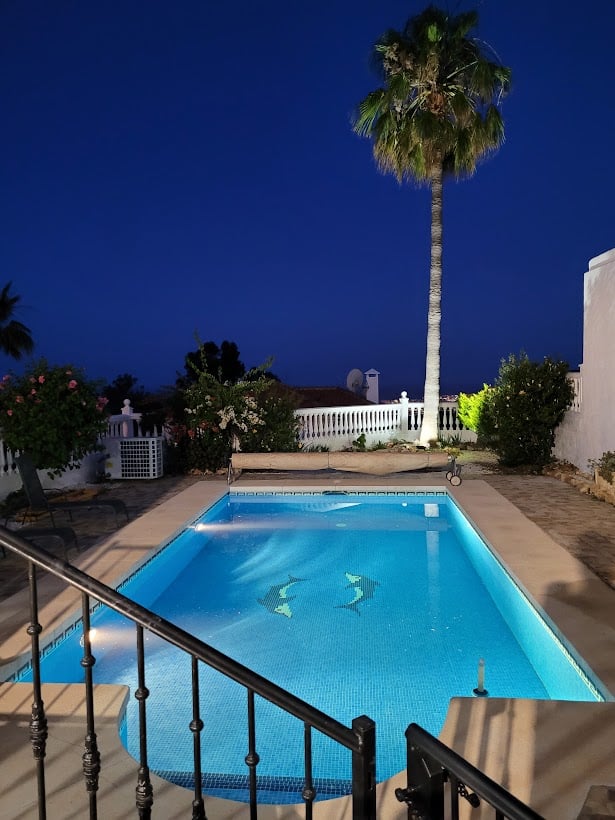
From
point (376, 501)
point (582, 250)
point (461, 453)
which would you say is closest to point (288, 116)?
point (582, 250)

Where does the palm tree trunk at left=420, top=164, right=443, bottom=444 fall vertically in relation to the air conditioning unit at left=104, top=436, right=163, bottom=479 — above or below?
above

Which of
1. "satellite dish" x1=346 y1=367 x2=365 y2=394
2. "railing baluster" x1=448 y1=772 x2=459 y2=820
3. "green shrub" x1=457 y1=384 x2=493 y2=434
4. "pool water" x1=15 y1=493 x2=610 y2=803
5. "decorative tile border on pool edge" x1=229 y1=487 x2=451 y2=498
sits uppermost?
"satellite dish" x1=346 y1=367 x2=365 y2=394

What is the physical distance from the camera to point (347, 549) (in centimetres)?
825

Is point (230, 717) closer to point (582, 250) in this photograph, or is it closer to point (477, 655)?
point (477, 655)

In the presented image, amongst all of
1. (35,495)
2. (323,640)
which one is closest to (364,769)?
(323,640)

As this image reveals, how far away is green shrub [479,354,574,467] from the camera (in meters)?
12.4

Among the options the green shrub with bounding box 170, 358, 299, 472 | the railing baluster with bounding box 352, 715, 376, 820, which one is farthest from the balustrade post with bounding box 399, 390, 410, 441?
the railing baluster with bounding box 352, 715, 376, 820

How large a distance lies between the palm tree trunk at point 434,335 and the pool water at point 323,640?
269 inches

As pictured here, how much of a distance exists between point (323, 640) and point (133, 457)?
791cm

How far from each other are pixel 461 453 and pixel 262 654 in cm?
1092

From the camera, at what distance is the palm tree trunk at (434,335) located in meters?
15.9

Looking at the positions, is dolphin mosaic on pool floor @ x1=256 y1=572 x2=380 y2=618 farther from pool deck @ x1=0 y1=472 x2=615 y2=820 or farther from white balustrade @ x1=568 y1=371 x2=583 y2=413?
white balustrade @ x1=568 y1=371 x2=583 y2=413

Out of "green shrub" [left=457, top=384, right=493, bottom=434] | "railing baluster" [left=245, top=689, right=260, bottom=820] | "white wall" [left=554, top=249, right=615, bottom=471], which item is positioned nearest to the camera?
"railing baluster" [left=245, top=689, right=260, bottom=820]

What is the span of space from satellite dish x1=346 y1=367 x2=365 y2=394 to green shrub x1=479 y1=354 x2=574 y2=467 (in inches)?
398
